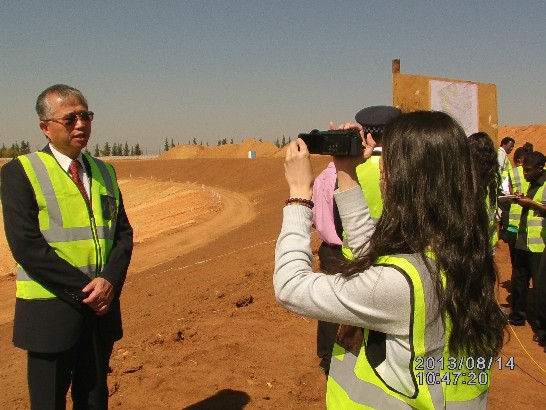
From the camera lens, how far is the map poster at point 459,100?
17.6 ft

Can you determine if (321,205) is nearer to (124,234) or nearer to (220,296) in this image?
(124,234)

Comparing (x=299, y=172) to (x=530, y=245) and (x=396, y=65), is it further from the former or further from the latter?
(x=530, y=245)

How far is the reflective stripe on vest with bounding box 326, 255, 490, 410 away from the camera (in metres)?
1.40

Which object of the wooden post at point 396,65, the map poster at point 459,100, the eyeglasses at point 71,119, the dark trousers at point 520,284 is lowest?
the dark trousers at point 520,284

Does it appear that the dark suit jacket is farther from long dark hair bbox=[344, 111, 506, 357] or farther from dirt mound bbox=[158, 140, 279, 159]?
dirt mound bbox=[158, 140, 279, 159]

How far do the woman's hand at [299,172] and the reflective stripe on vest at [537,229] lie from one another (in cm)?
481

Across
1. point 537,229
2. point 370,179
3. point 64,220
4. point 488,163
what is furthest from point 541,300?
point 64,220

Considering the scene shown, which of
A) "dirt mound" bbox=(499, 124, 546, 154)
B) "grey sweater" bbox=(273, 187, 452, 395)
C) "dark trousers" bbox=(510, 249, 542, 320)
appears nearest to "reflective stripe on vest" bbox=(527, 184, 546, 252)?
"dark trousers" bbox=(510, 249, 542, 320)

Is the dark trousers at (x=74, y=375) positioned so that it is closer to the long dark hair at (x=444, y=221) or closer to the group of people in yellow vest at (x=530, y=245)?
the long dark hair at (x=444, y=221)

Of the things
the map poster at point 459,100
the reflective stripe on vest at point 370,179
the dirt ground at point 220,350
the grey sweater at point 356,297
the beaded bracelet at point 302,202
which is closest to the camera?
the grey sweater at point 356,297

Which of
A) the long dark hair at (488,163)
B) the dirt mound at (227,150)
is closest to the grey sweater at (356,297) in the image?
the long dark hair at (488,163)

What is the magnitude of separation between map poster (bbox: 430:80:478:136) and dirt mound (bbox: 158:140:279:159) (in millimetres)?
63943

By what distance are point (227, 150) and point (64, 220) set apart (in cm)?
7374

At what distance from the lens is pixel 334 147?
179 centimetres
